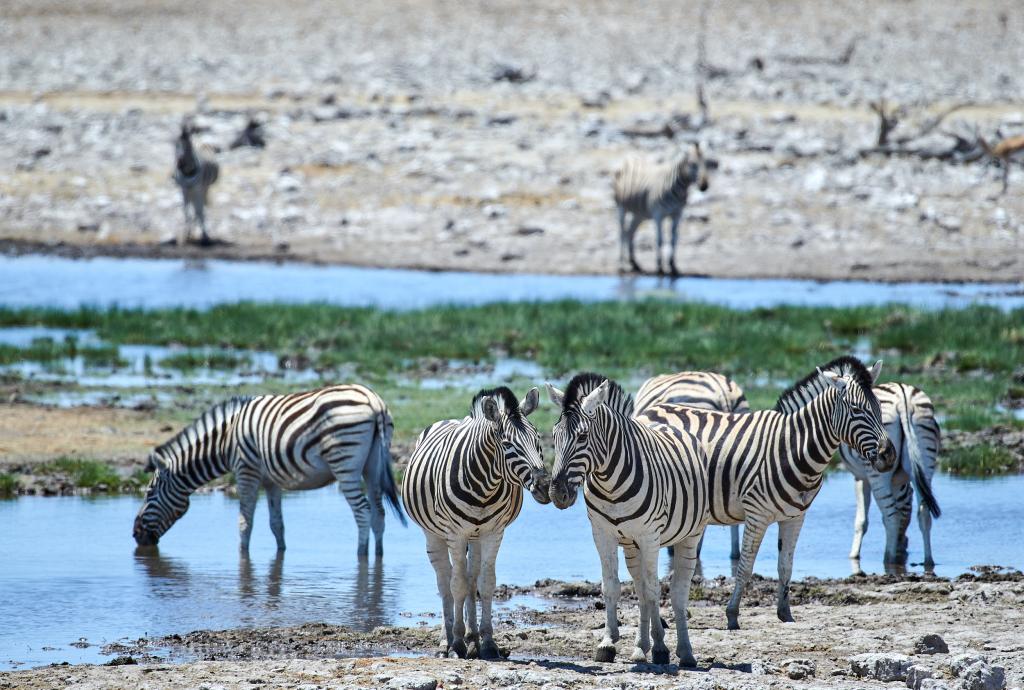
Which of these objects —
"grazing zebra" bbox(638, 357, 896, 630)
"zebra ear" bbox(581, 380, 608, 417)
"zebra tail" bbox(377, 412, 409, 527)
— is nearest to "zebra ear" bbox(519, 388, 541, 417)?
"zebra ear" bbox(581, 380, 608, 417)

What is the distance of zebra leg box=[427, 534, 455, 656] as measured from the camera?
26.3 feet

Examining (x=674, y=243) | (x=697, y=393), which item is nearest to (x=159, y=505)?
(x=697, y=393)

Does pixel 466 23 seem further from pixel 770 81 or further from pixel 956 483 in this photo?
pixel 956 483

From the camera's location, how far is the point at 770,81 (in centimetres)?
4162

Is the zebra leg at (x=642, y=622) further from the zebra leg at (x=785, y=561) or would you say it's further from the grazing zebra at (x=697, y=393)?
the grazing zebra at (x=697, y=393)

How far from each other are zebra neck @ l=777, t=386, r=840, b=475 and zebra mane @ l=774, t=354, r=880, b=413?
16 cm

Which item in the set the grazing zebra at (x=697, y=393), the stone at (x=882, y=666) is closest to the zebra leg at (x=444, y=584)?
the stone at (x=882, y=666)

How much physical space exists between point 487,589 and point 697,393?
3305 mm

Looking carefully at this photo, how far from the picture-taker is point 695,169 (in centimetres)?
2741

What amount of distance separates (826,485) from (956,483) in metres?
1.14

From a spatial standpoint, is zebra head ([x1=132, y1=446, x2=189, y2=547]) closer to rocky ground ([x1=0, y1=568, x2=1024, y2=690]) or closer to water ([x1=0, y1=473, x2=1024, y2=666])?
water ([x1=0, y1=473, x2=1024, y2=666])

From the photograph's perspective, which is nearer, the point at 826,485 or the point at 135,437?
the point at 826,485

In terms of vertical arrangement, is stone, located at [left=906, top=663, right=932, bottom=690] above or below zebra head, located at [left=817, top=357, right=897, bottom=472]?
below

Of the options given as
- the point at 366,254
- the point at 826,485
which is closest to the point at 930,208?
the point at 366,254
